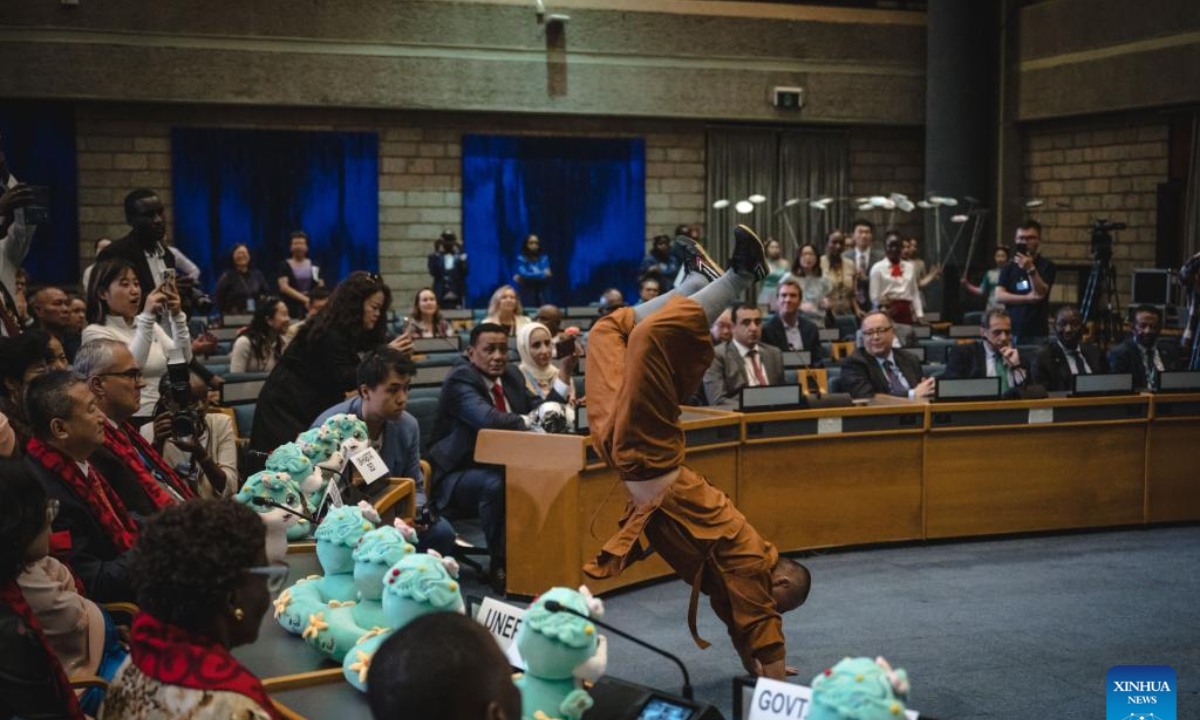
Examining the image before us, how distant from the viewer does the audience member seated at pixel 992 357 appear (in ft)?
20.9

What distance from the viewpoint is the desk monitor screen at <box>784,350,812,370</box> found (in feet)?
24.2

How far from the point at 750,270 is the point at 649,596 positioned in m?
2.23

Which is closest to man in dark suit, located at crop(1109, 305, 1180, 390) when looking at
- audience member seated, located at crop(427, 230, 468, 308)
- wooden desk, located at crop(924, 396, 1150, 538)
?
wooden desk, located at crop(924, 396, 1150, 538)

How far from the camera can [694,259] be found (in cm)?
328

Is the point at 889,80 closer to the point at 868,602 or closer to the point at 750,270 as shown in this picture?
the point at 868,602

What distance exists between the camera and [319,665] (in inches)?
89.2

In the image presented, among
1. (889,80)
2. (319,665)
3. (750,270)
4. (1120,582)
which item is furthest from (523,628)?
(889,80)

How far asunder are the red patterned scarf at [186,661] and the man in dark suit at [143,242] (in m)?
3.01

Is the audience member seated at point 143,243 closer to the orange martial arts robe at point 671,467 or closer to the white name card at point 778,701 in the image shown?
the orange martial arts robe at point 671,467

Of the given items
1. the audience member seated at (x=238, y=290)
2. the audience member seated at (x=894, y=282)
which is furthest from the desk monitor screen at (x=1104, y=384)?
the audience member seated at (x=238, y=290)

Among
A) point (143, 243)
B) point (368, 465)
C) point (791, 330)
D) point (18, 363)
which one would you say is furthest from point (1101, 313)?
point (18, 363)

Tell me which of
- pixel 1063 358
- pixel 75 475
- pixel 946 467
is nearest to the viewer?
pixel 75 475

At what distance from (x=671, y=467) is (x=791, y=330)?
475 centimetres

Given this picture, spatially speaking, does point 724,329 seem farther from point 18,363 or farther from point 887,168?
point 887,168
